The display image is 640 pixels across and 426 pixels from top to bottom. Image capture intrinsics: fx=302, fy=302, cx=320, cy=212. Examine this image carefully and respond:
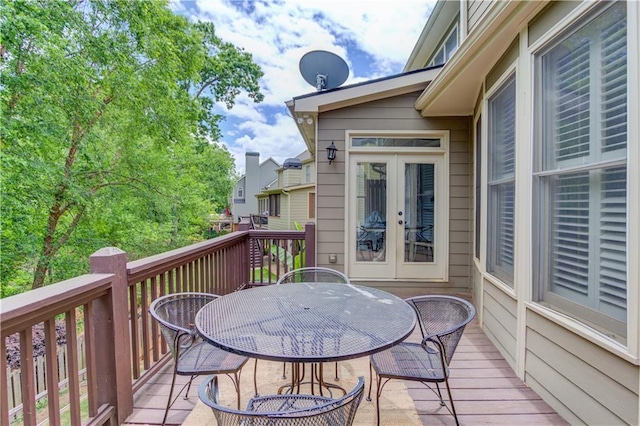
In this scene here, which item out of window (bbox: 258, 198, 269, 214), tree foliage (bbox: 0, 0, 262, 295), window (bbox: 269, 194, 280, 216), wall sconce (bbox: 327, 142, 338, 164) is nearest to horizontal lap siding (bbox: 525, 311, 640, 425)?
wall sconce (bbox: 327, 142, 338, 164)

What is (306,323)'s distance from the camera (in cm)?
165

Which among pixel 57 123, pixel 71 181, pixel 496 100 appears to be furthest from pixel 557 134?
pixel 71 181

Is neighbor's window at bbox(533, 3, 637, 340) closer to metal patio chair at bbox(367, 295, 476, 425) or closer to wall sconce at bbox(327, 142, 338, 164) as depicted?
metal patio chair at bbox(367, 295, 476, 425)

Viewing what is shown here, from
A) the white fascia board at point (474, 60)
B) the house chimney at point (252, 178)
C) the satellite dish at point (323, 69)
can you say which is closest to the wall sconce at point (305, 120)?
the satellite dish at point (323, 69)

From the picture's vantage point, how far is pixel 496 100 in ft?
9.65

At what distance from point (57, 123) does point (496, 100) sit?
286 inches

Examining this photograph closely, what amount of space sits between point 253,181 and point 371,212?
20190 mm

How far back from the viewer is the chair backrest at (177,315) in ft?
5.45

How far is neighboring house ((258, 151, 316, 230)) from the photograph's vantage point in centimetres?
1440

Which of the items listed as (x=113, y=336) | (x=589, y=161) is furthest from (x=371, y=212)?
(x=113, y=336)

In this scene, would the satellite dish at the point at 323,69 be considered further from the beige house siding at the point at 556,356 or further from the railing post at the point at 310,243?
the beige house siding at the point at 556,356

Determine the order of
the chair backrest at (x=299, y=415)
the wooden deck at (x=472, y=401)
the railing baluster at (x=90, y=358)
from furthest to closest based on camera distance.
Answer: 1. the wooden deck at (x=472, y=401)
2. the railing baluster at (x=90, y=358)
3. the chair backrest at (x=299, y=415)

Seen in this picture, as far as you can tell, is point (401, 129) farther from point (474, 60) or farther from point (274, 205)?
Answer: point (274, 205)

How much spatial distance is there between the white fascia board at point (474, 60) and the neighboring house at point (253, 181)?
19.6 metres
